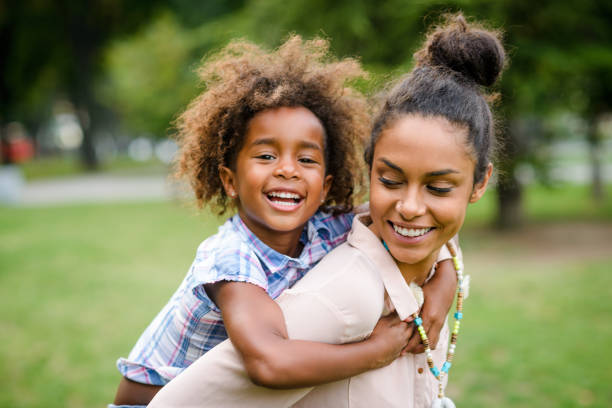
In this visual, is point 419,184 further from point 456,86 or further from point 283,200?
point 283,200

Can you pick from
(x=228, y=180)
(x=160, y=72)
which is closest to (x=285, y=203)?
(x=228, y=180)

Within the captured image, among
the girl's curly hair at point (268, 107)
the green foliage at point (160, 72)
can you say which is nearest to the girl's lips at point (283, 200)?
the girl's curly hair at point (268, 107)

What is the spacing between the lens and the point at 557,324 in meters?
5.63

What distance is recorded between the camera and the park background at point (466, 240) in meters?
4.66

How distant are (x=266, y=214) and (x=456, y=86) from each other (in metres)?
0.82

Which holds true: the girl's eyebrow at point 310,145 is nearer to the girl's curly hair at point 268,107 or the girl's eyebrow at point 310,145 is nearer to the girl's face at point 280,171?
the girl's face at point 280,171

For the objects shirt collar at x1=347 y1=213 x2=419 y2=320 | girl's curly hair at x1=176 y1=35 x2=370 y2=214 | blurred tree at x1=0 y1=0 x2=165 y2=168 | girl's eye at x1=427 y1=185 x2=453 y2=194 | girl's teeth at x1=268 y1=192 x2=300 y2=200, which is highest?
blurred tree at x1=0 y1=0 x2=165 y2=168

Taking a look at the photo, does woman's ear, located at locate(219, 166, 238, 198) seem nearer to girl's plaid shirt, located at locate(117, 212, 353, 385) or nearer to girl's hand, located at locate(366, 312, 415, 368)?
girl's plaid shirt, located at locate(117, 212, 353, 385)

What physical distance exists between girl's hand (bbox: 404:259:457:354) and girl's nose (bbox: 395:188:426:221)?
0.38 metres

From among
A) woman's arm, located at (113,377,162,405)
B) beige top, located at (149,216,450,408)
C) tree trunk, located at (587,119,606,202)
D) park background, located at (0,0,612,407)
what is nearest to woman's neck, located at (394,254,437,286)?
beige top, located at (149,216,450,408)

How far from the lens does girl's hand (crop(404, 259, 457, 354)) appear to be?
174cm

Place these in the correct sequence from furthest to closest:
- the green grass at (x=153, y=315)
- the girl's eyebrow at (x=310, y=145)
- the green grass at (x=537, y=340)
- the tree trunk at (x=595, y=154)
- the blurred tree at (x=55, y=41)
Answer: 1. the blurred tree at (x=55, y=41)
2. the tree trunk at (x=595, y=154)
3. the green grass at (x=153, y=315)
4. the green grass at (x=537, y=340)
5. the girl's eyebrow at (x=310, y=145)

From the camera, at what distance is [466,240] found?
9836 millimetres

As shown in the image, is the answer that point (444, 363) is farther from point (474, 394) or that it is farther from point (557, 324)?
point (557, 324)
